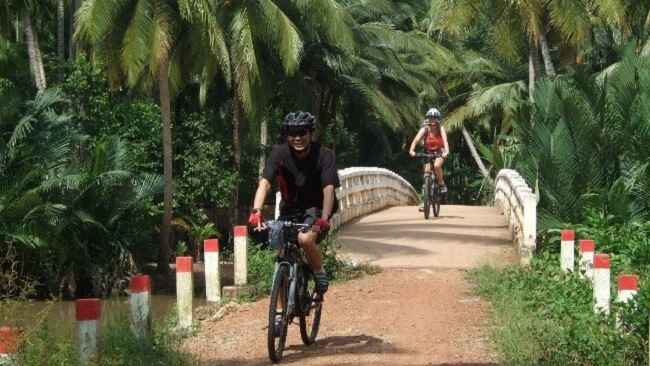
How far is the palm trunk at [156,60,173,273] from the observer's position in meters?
26.3

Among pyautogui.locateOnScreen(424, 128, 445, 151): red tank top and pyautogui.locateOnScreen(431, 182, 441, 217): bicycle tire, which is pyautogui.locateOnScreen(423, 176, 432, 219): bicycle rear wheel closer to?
pyautogui.locateOnScreen(431, 182, 441, 217): bicycle tire

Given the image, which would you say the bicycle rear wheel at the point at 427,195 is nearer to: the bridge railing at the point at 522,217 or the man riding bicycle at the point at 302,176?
the bridge railing at the point at 522,217

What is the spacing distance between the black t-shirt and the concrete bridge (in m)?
6.12

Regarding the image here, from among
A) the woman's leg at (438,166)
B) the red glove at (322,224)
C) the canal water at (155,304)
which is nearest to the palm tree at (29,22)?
the canal water at (155,304)

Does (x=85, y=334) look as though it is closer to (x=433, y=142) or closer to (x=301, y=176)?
(x=301, y=176)

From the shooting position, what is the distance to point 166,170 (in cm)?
2711

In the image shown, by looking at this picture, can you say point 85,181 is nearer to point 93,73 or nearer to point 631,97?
point 93,73

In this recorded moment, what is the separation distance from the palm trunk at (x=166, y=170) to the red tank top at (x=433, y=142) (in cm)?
791

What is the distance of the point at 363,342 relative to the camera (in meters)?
10.3

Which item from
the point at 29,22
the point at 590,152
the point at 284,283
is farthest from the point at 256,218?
the point at 29,22

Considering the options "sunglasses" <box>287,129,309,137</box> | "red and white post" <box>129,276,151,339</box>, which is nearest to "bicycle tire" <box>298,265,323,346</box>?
"sunglasses" <box>287,129,309,137</box>

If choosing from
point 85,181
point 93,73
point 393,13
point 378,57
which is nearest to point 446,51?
point 393,13

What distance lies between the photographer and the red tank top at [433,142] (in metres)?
19.8

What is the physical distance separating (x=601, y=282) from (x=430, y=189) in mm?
10486
